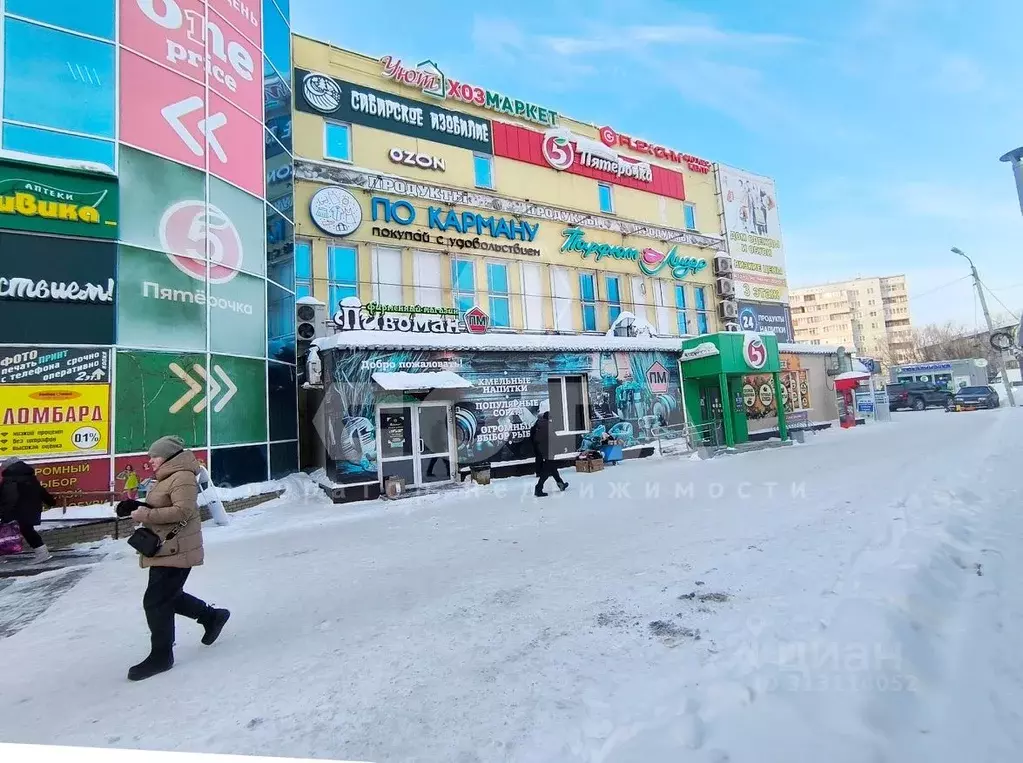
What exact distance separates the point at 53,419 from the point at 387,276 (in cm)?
869

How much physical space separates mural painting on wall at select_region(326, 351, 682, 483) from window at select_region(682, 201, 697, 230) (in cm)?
800

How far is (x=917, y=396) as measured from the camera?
34.5 metres

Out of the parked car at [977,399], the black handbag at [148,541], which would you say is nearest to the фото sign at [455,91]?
the black handbag at [148,541]

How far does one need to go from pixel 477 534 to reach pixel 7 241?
8817mm

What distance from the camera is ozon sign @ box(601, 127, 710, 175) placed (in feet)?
67.9

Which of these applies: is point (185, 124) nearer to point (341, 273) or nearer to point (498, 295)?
point (341, 273)

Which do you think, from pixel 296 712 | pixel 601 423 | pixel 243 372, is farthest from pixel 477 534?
pixel 601 423

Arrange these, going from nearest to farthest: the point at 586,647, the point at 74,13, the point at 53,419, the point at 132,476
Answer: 1. the point at 586,647
2. the point at 53,419
3. the point at 132,476
4. the point at 74,13

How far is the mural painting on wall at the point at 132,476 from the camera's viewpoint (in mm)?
8875

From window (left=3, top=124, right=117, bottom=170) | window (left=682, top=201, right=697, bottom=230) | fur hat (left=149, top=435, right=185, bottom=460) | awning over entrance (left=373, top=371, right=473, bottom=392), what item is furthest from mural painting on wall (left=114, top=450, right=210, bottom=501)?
window (left=682, top=201, right=697, bottom=230)

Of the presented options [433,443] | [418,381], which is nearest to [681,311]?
[433,443]

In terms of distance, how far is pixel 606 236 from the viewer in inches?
781

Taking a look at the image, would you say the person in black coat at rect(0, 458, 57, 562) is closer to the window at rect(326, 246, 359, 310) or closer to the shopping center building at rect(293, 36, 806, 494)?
the shopping center building at rect(293, 36, 806, 494)

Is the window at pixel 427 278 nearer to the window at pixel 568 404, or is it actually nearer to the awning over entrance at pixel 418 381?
the awning over entrance at pixel 418 381
